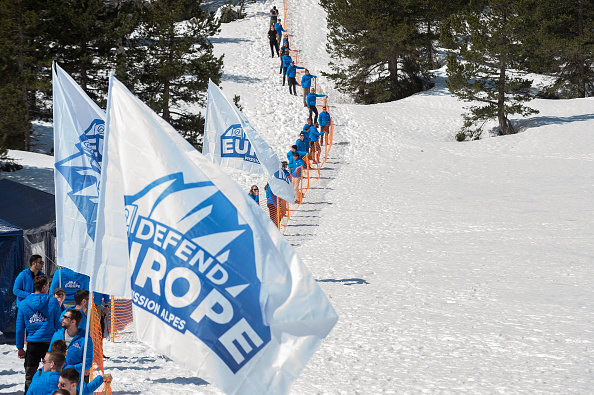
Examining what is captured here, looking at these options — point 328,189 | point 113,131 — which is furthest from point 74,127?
point 328,189

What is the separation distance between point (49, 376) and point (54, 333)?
134 cm

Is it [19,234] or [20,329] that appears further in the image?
[19,234]

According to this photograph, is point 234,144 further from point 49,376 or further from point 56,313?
point 49,376

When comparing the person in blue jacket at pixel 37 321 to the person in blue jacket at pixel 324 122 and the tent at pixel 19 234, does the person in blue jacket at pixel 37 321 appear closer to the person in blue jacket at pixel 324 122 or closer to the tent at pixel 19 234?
the tent at pixel 19 234

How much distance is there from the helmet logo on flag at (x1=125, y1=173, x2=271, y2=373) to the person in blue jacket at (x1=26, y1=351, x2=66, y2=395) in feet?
5.18

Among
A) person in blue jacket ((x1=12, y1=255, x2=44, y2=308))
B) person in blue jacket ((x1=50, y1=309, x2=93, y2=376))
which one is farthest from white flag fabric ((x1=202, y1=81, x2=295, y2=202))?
person in blue jacket ((x1=50, y1=309, x2=93, y2=376))

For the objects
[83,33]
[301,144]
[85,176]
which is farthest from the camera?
[83,33]

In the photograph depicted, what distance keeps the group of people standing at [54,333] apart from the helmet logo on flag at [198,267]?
768 mm

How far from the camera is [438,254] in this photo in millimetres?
13734

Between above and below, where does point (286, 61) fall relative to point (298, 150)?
above

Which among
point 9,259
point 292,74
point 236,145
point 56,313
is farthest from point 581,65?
point 56,313

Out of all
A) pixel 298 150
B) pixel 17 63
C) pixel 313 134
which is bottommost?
pixel 298 150

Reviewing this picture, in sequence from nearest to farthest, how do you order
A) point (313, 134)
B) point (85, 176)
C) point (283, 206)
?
point (85, 176), point (283, 206), point (313, 134)

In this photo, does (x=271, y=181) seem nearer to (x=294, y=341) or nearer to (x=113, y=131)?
(x=113, y=131)
